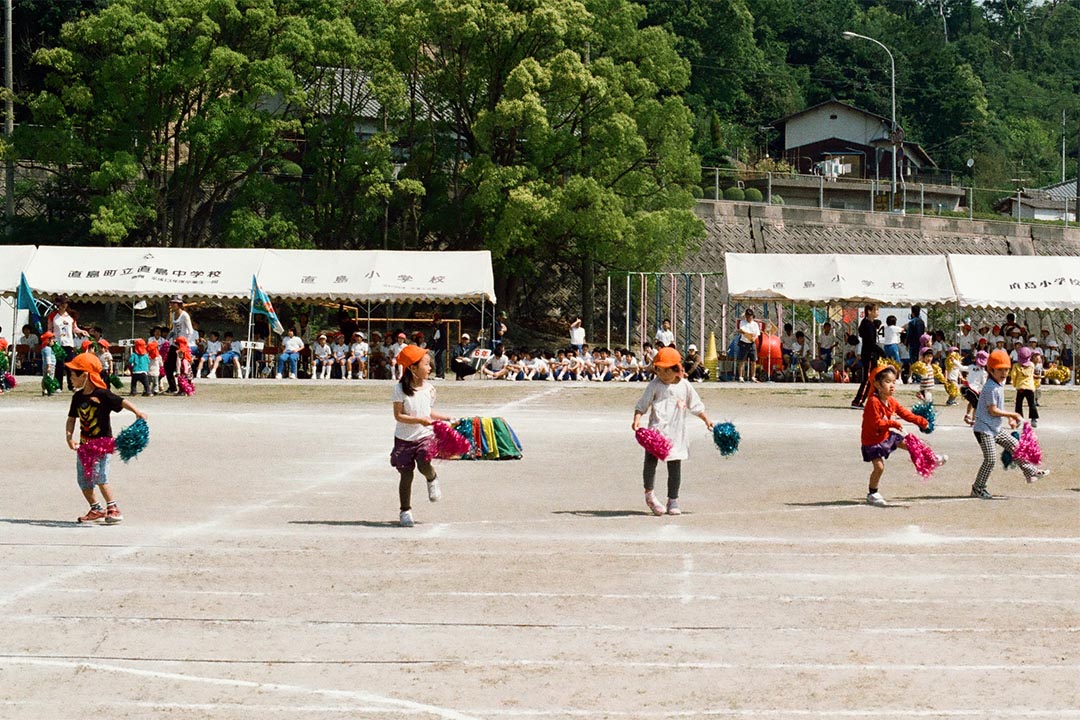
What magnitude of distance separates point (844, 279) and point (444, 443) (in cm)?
2742

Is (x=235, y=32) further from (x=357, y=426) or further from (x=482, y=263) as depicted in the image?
(x=357, y=426)

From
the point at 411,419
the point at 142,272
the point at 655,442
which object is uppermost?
the point at 142,272

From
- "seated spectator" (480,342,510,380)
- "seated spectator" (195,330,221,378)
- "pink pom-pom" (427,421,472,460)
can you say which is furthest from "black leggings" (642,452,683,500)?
"seated spectator" (195,330,221,378)

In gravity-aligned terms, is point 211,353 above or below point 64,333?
below

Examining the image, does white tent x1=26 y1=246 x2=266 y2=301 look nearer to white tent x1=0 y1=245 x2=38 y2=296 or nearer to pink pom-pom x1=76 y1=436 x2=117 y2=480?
white tent x1=0 y1=245 x2=38 y2=296

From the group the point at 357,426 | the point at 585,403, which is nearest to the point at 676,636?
the point at 357,426

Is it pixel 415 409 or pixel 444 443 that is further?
pixel 444 443

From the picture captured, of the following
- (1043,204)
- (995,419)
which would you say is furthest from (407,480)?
(1043,204)

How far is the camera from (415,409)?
47.6ft

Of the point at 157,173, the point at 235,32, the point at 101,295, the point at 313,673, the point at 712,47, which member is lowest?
the point at 313,673

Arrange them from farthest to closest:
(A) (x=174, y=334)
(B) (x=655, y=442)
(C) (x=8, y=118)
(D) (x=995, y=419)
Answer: (C) (x=8, y=118), (A) (x=174, y=334), (D) (x=995, y=419), (B) (x=655, y=442)

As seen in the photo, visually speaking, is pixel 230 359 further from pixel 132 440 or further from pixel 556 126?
pixel 132 440

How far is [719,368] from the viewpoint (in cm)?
4203

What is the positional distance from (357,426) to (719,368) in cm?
1807
